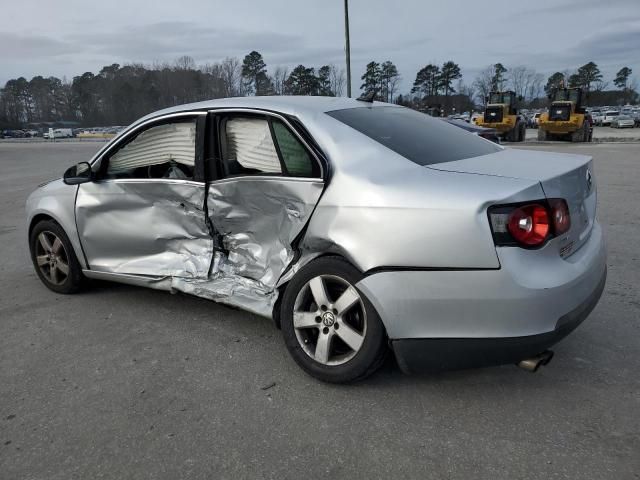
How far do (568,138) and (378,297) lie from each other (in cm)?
2699

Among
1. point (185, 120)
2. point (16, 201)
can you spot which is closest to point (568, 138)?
point (16, 201)

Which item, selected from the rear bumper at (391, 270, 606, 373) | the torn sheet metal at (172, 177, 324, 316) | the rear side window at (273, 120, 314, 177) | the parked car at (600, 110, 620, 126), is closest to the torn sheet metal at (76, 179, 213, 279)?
the torn sheet metal at (172, 177, 324, 316)

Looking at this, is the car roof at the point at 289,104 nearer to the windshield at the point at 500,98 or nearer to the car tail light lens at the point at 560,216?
the car tail light lens at the point at 560,216

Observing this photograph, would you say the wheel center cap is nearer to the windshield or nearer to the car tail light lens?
the car tail light lens

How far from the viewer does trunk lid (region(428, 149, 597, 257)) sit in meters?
2.63

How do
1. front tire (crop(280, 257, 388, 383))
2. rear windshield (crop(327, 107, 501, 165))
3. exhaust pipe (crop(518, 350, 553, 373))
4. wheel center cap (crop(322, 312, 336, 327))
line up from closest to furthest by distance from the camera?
exhaust pipe (crop(518, 350, 553, 373)), front tire (crop(280, 257, 388, 383)), wheel center cap (crop(322, 312, 336, 327)), rear windshield (crop(327, 107, 501, 165))

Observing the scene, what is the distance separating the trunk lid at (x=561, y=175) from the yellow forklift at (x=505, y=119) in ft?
84.4

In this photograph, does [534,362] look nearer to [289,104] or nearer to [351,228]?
[351,228]

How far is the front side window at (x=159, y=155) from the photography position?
375cm

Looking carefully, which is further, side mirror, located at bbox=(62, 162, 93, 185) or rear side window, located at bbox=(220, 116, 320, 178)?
side mirror, located at bbox=(62, 162, 93, 185)

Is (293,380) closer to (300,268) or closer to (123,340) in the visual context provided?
(300,268)

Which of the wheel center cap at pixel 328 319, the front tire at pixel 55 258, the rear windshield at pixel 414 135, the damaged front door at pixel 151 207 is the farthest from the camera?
the front tire at pixel 55 258

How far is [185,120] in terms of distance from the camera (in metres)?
3.78

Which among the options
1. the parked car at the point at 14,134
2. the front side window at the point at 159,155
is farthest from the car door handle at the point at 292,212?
the parked car at the point at 14,134
